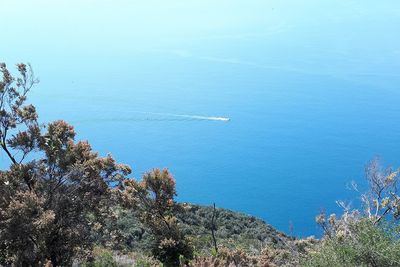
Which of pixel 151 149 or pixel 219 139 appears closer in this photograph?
pixel 151 149

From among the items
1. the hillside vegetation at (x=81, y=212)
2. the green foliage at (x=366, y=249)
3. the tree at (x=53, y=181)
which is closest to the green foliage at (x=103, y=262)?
the hillside vegetation at (x=81, y=212)

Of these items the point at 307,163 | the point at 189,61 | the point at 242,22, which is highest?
the point at 242,22

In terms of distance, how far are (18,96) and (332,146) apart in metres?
62.7

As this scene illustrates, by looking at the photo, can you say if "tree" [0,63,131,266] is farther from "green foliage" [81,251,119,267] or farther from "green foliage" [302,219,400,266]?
"green foliage" [302,219,400,266]

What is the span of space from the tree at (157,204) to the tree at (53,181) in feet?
8.67

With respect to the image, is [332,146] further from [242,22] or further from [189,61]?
[242,22]

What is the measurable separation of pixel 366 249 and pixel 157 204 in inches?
301

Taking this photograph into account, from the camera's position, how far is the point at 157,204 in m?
16.2

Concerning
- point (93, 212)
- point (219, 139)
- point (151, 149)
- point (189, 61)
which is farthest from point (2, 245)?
point (189, 61)

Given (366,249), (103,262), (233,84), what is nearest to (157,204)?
(103,262)

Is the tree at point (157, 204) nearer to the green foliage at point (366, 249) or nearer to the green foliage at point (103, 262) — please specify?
the green foliage at point (103, 262)

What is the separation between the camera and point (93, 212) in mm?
12641

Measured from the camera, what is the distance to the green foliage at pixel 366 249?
33.4 ft

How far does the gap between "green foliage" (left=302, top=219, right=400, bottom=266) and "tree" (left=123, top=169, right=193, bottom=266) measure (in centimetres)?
544
